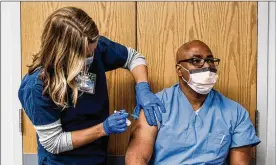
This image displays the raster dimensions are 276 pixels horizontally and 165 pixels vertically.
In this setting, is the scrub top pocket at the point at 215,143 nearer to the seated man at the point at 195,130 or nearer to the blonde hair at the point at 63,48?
the seated man at the point at 195,130

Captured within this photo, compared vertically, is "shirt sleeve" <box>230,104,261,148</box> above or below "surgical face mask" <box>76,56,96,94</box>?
below

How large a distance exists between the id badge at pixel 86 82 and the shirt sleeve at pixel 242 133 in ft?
2.38

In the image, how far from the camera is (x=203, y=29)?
2045 millimetres

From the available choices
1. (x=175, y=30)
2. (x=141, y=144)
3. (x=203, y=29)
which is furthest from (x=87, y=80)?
(x=203, y=29)

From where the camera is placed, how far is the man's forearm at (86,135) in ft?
5.10

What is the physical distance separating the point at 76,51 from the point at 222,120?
794mm

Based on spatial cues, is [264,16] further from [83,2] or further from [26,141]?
[26,141]

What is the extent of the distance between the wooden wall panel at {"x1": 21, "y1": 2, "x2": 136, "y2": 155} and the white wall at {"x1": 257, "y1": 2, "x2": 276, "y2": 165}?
2.39ft

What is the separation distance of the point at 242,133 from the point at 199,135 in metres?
0.21

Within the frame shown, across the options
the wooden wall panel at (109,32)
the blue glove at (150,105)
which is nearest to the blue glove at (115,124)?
the blue glove at (150,105)

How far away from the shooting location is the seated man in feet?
5.65

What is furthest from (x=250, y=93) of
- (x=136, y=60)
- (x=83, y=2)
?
(x=83, y=2)

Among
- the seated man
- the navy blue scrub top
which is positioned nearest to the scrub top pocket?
the seated man

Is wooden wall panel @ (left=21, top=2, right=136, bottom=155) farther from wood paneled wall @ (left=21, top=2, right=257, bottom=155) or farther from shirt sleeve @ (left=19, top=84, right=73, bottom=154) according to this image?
shirt sleeve @ (left=19, top=84, right=73, bottom=154)
